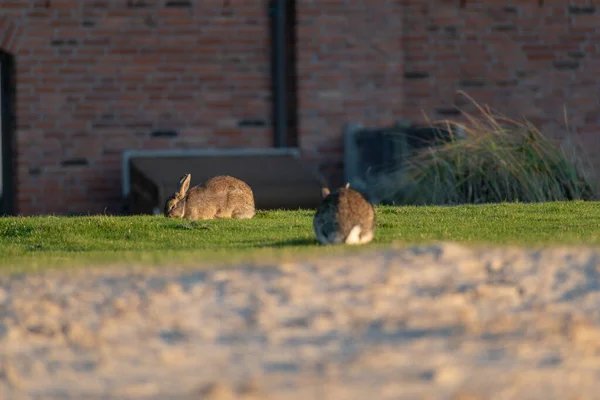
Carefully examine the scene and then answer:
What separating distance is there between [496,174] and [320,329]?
879 centimetres

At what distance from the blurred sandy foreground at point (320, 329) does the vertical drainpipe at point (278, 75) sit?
9.81 meters

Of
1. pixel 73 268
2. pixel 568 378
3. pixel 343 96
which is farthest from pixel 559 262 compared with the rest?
pixel 343 96

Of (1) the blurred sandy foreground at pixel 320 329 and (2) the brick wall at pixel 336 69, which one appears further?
(2) the brick wall at pixel 336 69

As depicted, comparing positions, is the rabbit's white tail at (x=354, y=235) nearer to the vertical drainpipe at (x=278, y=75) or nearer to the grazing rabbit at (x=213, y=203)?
the grazing rabbit at (x=213, y=203)

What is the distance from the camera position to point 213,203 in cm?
1209

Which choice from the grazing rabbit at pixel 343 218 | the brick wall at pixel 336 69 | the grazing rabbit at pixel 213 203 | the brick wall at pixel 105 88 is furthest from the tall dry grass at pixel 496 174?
the grazing rabbit at pixel 343 218

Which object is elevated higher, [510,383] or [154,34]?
[154,34]

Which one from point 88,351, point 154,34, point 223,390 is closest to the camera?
point 223,390

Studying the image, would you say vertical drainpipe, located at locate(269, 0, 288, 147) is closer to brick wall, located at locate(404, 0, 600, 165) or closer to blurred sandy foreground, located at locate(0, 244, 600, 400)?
brick wall, located at locate(404, 0, 600, 165)

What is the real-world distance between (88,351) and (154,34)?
12.0m

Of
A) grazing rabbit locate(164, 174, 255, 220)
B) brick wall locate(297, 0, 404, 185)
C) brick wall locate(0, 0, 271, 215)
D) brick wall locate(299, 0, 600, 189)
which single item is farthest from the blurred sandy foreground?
brick wall locate(0, 0, 271, 215)

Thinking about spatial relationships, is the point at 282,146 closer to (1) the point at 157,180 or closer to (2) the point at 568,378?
(1) the point at 157,180

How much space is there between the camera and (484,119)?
714 inches

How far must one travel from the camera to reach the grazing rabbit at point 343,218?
902cm
